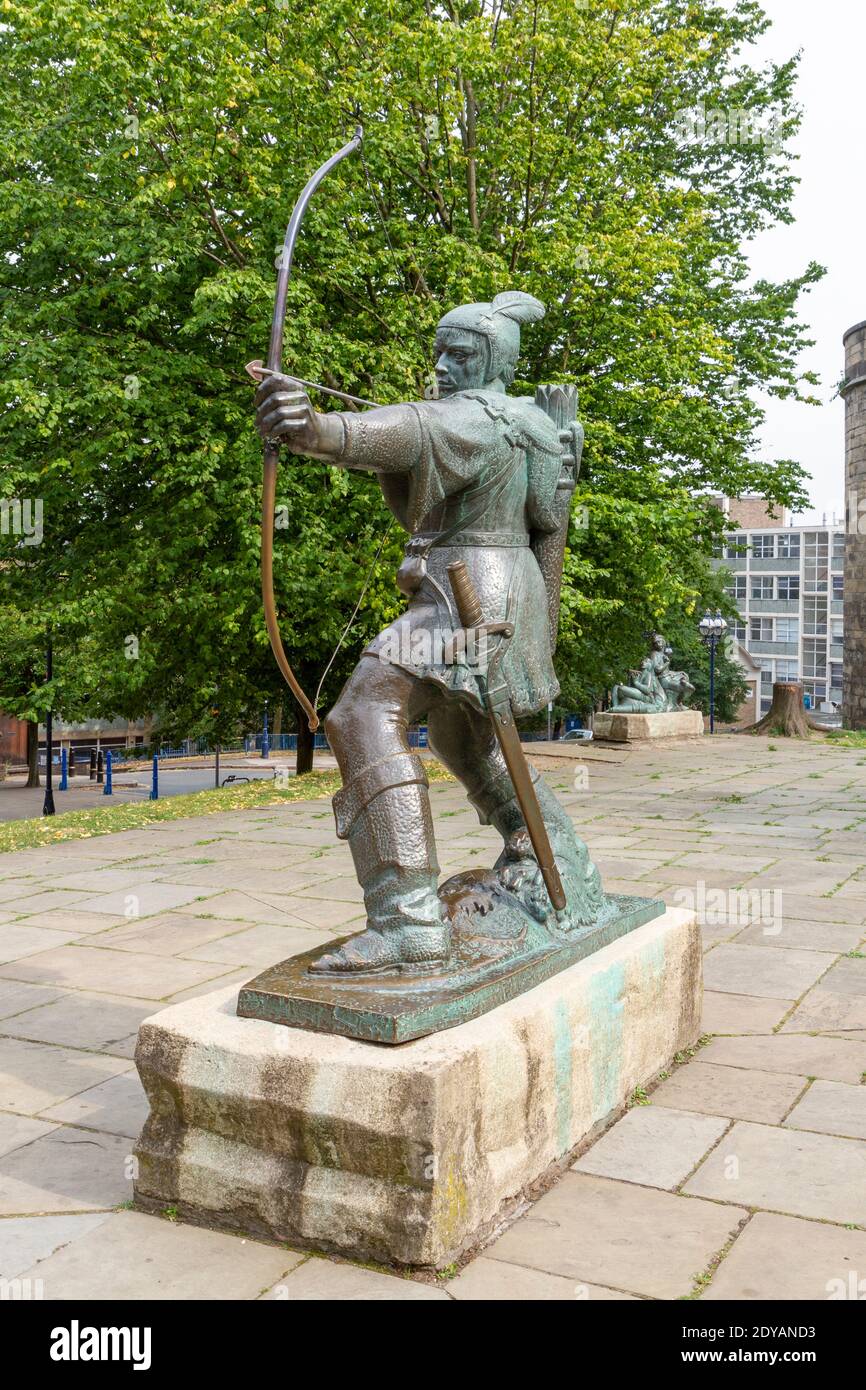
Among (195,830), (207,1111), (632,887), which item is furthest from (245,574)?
(207,1111)

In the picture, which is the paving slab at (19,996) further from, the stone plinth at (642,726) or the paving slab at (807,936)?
the stone plinth at (642,726)

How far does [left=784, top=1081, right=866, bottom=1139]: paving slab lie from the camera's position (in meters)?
3.70

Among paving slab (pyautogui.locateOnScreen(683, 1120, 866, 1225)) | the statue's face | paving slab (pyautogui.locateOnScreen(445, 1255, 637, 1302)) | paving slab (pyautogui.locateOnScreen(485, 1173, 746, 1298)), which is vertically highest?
the statue's face

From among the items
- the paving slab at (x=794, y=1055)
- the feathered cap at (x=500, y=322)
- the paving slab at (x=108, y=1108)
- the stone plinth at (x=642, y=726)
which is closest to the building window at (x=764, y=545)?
the stone plinth at (x=642, y=726)

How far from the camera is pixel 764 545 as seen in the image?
2712 inches

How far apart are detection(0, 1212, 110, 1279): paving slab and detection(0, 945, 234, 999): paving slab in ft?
6.27

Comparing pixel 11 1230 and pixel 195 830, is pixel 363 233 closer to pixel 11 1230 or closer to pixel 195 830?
pixel 195 830

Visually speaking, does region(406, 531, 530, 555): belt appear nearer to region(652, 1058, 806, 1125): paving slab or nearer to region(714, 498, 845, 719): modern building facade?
region(652, 1058, 806, 1125): paving slab

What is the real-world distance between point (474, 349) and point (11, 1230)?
9.25ft

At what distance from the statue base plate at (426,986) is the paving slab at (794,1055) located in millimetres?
980

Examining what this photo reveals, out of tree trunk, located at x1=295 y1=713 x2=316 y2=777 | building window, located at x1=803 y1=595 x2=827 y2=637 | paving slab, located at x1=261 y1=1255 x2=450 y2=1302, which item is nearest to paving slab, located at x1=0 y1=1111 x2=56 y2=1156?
paving slab, located at x1=261 y1=1255 x2=450 y2=1302

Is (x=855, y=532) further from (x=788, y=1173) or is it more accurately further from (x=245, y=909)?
(x=788, y=1173)

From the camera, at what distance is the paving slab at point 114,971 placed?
516 cm

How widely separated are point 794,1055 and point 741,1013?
512mm
